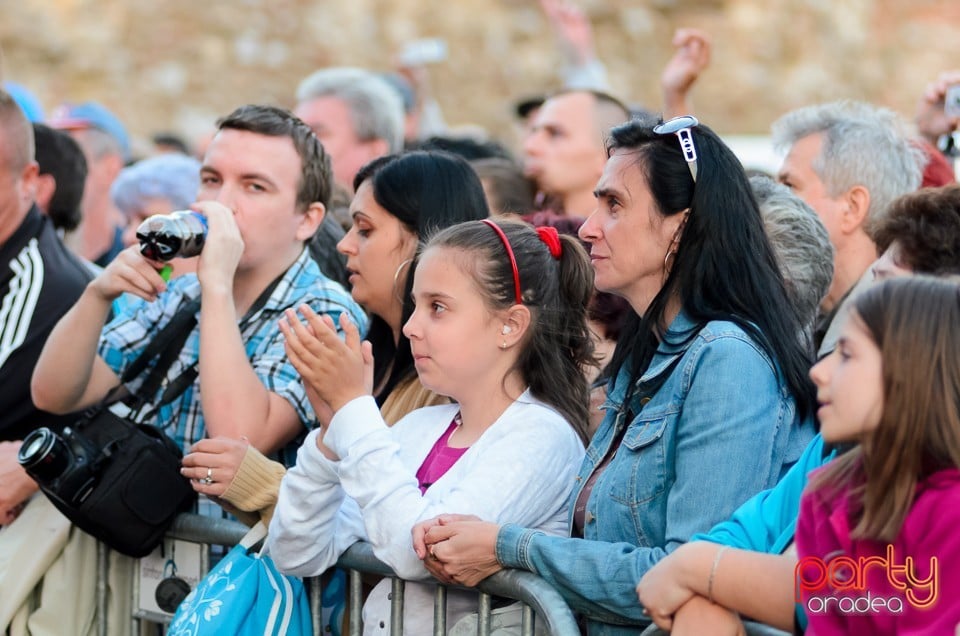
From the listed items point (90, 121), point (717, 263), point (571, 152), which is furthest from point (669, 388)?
point (90, 121)

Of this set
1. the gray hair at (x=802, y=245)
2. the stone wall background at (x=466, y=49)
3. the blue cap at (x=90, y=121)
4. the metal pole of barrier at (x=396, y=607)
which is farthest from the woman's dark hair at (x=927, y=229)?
the stone wall background at (x=466, y=49)

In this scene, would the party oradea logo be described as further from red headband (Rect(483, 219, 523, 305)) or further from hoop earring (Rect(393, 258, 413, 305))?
hoop earring (Rect(393, 258, 413, 305))

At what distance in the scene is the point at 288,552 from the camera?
3.20m

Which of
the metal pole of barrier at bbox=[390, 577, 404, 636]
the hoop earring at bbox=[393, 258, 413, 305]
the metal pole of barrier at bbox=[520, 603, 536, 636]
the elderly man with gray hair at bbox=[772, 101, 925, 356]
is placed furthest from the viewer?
the elderly man with gray hair at bbox=[772, 101, 925, 356]

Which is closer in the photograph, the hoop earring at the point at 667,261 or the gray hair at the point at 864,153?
the hoop earring at the point at 667,261

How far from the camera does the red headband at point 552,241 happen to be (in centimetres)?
336

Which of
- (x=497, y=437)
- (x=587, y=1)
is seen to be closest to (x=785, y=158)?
(x=497, y=437)

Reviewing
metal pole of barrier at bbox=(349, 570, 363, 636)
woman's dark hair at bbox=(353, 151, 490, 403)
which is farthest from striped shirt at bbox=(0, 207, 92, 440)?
metal pole of barrier at bbox=(349, 570, 363, 636)

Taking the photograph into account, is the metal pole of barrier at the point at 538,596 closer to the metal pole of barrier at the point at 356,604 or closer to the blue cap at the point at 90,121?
the metal pole of barrier at the point at 356,604

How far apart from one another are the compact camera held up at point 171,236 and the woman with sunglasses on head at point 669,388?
4.24ft

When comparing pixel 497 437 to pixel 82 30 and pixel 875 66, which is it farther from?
pixel 875 66

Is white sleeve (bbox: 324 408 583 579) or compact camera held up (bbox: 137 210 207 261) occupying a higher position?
compact camera held up (bbox: 137 210 207 261)

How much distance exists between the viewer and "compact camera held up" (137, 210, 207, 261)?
3.73 metres

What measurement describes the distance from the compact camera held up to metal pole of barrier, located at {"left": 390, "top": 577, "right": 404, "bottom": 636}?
1236mm
